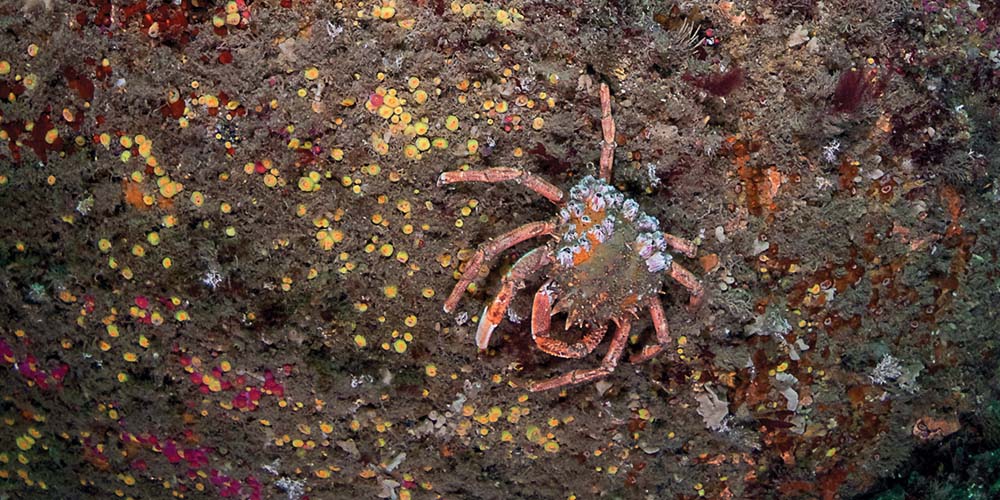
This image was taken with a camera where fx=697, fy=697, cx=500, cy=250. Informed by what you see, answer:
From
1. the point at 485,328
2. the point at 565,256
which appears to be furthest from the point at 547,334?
the point at 565,256

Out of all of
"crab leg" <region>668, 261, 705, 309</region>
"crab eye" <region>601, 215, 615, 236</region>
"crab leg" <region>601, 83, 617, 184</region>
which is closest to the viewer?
"crab eye" <region>601, 215, 615, 236</region>

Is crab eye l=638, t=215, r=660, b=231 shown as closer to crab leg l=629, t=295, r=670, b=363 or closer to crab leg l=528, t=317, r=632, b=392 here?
crab leg l=629, t=295, r=670, b=363

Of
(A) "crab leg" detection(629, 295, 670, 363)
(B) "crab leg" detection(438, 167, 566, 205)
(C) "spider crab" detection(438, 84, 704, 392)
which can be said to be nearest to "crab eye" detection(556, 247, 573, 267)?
(C) "spider crab" detection(438, 84, 704, 392)

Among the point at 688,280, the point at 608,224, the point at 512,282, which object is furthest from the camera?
the point at 688,280

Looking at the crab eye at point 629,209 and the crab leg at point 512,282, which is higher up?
the crab eye at point 629,209

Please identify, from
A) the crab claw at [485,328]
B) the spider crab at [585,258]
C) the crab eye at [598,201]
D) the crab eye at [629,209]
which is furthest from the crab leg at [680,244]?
the crab claw at [485,328]

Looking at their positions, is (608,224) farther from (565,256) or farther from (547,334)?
(547,334)

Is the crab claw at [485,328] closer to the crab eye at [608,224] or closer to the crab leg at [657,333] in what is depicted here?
the crab eye at [608,224]
